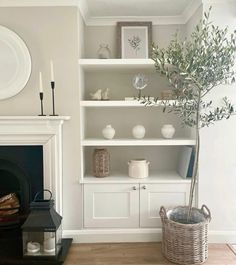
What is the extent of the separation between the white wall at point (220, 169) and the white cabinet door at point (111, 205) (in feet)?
2.26

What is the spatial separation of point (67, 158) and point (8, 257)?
39.9 inches

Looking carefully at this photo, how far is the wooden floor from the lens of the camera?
2.78 metres

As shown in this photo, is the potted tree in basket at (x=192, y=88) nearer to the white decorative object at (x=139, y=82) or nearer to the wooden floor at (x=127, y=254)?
the wooden floor at (x=127, y=254)

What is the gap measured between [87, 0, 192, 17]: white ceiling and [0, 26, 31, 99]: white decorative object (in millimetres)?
819

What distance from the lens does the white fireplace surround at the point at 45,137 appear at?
2955mm

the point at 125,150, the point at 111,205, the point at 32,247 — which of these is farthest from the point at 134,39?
the point at 32,247

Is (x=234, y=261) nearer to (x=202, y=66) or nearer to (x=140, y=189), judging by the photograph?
(x=140, y=189)

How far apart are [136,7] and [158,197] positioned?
1962 mm

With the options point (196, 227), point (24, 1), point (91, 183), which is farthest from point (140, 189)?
point (24, 1)

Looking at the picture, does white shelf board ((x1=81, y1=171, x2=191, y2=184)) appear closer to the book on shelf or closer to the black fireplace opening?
the book on shelf

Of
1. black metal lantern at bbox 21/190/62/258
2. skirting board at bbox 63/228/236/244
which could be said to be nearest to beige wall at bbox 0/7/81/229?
black metal lantern at bbox 21/190/62/258

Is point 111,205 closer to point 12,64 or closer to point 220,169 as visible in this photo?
point 220,169

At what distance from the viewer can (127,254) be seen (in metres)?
2.93

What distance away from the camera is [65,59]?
10.0ft
